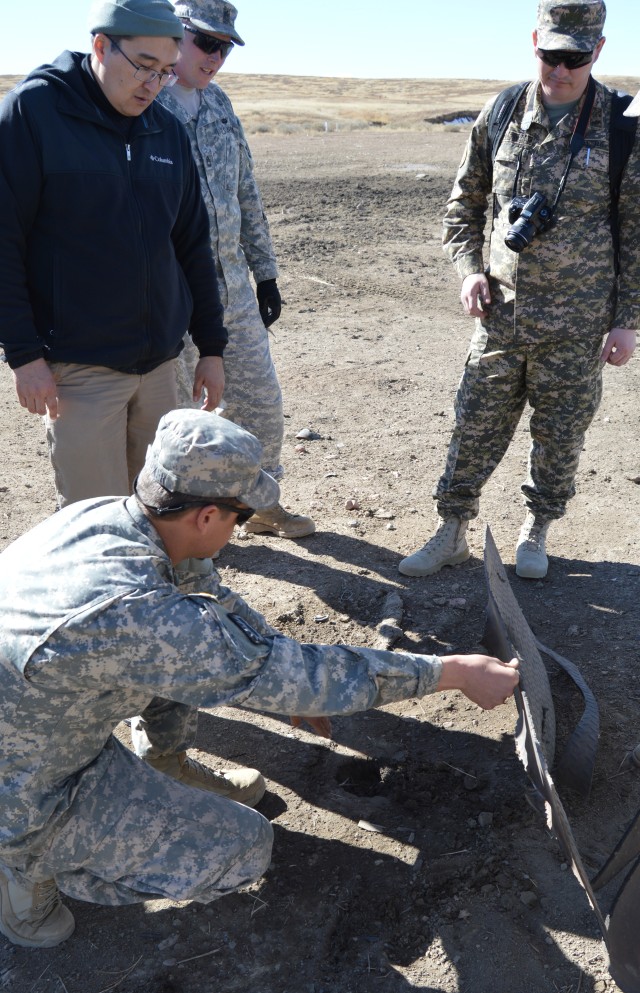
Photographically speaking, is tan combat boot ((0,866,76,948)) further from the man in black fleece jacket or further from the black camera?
the black camera

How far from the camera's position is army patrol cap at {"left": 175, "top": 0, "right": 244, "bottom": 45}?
353 centimetres

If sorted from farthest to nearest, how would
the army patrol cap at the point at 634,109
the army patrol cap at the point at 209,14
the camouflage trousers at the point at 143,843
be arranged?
the army patrol cap at the point at 209,14 → the army patrol cap at the point at 634,109 → the camouflage trousers at the point at 143,843

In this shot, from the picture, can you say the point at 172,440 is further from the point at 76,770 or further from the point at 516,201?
the point at 516,201

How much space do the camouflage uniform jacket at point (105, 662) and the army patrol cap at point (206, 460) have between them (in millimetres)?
169

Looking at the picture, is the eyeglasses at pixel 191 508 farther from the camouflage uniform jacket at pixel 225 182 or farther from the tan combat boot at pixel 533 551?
the tan combat boot at pixel 533 551

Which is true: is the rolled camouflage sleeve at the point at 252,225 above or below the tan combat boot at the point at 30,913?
above

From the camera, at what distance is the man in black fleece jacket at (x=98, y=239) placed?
2.79 m

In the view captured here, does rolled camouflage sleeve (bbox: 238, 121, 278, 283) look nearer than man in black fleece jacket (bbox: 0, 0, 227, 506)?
No

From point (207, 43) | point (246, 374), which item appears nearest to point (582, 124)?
point (207, 43)

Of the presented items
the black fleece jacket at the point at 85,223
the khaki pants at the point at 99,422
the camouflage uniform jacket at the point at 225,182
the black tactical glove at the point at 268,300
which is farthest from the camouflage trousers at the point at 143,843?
the black tactical glove at the point at 268,300

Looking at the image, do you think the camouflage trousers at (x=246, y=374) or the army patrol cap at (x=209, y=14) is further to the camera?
the camouflage trousers at (x=246, y=374)

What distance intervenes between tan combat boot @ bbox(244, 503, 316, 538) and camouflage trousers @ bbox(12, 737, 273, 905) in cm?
221

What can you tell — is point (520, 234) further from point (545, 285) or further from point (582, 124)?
point (582, 124)

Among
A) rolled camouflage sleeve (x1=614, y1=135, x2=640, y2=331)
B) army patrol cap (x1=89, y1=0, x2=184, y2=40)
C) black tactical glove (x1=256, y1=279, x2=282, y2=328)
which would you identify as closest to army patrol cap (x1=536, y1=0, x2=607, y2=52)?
rolled camouflage sleeve (x1=614, y1=135, x2=640, y2=331)
